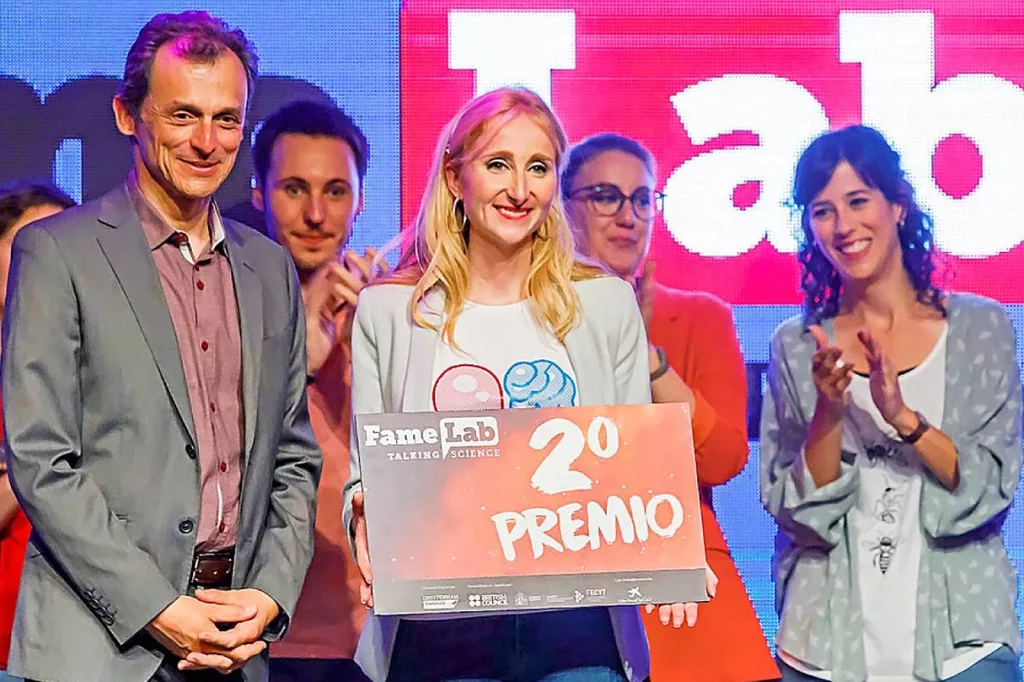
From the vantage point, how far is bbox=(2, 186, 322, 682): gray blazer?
226 centimetres

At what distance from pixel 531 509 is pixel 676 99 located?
1579 mm

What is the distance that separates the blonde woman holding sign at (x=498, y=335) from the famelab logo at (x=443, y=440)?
4.4 inches

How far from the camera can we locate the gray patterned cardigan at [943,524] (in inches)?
123

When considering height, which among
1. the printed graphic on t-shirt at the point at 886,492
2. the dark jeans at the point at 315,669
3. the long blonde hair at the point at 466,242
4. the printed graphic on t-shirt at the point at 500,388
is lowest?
the dark jeans at the point at 315,669

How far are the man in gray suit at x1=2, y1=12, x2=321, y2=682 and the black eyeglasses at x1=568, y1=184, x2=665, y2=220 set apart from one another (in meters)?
1.15

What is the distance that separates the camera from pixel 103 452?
2.33 metres

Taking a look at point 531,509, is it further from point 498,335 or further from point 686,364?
point 686,364

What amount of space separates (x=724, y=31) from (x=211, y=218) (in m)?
1.70

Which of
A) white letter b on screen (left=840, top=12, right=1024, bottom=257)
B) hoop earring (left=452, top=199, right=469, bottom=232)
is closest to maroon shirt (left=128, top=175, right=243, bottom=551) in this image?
hoop earring (left=452, top=199, right=469, bottom=232)

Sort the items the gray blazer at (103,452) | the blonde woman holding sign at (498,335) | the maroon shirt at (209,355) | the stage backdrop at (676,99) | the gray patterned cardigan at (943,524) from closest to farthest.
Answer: the gray blazer at (103,452), the maroon shirt at (209,355), the blonde woman holding sign at (498,335), the gray patterned cardigan at (943,524), the stage backdrop at (676,99)

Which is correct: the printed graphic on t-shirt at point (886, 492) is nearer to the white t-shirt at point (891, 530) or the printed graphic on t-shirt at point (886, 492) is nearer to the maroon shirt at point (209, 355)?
the white t-shirt at point (891, 530)

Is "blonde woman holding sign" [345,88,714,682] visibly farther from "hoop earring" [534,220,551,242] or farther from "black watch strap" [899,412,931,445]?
"black watch strap" [899,412,931,445]

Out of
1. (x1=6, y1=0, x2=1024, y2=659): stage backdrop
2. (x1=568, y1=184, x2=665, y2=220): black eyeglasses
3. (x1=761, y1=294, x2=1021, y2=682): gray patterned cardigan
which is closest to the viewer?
(x1=761, y1=294, x2=1021, y2=682): gray patterned cardigan

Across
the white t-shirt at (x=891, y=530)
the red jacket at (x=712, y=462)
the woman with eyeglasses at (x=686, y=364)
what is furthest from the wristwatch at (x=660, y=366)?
the white t-shirt at (x=891, y=530)
